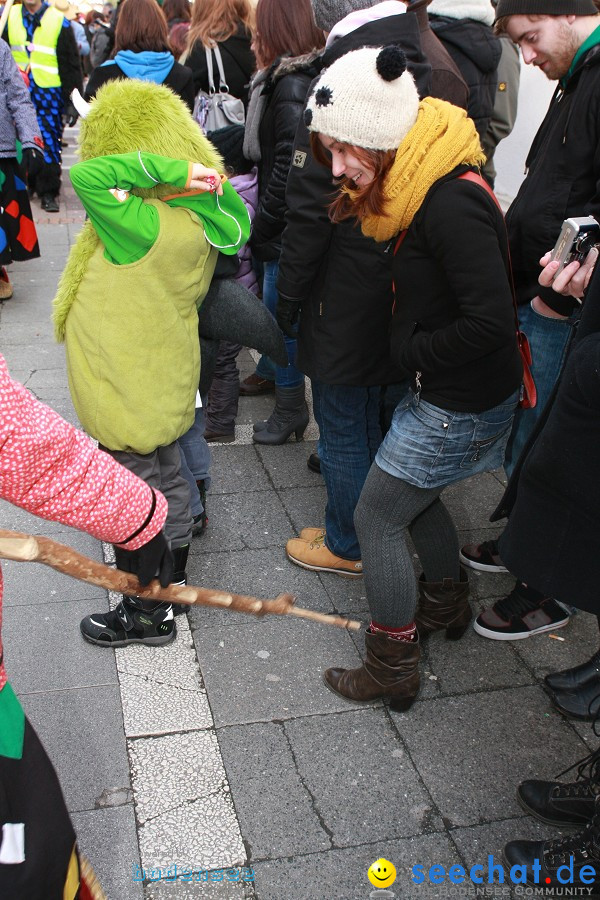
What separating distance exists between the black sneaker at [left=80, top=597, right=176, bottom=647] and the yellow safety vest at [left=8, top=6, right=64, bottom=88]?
271 inches

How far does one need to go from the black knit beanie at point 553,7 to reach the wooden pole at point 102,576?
2.00 metres

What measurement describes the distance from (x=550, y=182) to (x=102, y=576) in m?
2.01

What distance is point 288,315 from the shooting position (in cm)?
323

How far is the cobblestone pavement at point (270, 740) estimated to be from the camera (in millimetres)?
2240

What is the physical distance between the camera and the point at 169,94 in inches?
102

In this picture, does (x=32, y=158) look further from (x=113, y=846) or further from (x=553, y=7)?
(x=113, y=846)

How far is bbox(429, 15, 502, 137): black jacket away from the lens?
4.11 m

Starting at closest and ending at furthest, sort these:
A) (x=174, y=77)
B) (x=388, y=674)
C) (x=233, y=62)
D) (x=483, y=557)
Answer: (x=388, y=674) < (x=483, y=557) < (x=233, y=62) < (x=174, y=77)

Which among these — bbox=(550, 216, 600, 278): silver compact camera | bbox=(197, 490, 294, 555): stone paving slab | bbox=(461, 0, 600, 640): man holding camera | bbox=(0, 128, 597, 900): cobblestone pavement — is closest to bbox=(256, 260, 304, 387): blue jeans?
bbox=(197, 490, 294, 555): stone paving slab

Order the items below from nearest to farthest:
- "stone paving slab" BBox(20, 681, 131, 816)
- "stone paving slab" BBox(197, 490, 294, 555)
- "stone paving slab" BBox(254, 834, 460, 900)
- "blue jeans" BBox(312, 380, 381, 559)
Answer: "stone paving slab" BBox(254, 834, 460, 900), "stone paving slab" BBox(20, 681, 131, 816), "blue jeans" BBox(312, 380, 381, 559), "stone paving slab" BBox(197, 490, 294, 555)

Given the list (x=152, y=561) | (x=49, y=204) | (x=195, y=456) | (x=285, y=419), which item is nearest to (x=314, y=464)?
(x=285, y=419)

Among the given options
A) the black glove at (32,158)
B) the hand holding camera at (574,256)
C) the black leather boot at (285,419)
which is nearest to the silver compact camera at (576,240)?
the hand holding camera at (574,256)

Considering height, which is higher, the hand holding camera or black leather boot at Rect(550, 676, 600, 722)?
the hand holding camera

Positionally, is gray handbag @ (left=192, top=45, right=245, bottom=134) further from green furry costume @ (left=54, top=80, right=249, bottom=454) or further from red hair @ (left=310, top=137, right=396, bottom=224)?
red hair @ (left=310, top=137, right=396, bottom=224)
